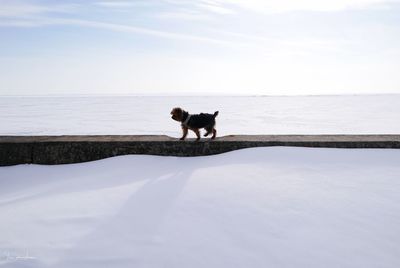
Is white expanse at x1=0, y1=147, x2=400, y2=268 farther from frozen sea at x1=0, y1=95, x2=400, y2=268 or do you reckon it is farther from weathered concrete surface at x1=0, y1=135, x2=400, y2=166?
weathered concrete surface at x1=0, y1=135, x2=400, y2=166

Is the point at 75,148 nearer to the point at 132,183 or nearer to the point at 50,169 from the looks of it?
the point at 50,169

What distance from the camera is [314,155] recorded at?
426 centimetres

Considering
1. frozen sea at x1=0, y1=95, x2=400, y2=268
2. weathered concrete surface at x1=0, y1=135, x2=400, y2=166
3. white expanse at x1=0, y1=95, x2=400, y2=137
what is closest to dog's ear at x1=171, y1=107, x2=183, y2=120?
weathered concrete surface at x1=0, y1=135, x2=400, y2=166

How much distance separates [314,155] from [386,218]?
1.84 m

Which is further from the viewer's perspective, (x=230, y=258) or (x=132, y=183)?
(x=132, y=183)

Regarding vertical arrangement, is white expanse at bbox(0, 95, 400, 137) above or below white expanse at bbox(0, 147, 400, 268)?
above

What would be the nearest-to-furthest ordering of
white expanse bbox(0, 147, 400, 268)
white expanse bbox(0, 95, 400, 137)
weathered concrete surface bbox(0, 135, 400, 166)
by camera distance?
1. white expanse bbox(0, 147, 400, 268)
2. weathered concrete surface bbox(0, 135, 400, 166)
3. white expanse bbox(0, 95, 400, 137)

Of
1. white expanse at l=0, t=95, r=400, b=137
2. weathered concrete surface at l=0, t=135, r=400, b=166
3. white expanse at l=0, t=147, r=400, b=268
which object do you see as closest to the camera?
white expanse at l=0, t=147, r=400, b=268

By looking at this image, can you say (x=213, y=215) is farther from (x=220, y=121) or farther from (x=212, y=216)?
(x=220, y=121)

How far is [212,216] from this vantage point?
256 centimetres

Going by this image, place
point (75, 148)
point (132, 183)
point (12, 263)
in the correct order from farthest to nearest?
point (75, 148)
point (132, 183)
point (12, 263)

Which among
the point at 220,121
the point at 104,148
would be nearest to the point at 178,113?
the point at 104,148

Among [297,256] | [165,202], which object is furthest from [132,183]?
[297,256]

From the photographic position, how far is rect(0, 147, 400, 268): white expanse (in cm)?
207
